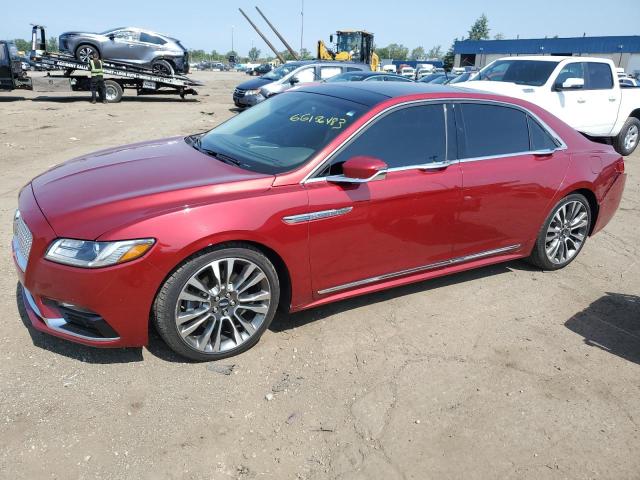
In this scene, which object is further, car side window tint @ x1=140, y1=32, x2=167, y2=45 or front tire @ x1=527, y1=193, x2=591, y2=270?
car side window tint @ x1=140, y1=32, x2=167, y2=45

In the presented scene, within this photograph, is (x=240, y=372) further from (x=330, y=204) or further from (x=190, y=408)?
(x=330, y=204)

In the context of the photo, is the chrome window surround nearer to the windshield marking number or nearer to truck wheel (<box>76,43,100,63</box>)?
the windshield marking number

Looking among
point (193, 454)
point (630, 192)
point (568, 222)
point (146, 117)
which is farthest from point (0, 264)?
point (146, 117)

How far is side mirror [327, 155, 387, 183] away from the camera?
311cm

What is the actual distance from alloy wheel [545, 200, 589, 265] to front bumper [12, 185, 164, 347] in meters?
3.53

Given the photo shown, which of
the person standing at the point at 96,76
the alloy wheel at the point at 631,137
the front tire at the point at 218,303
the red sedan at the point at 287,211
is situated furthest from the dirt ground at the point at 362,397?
the person standing at the point at 96,76

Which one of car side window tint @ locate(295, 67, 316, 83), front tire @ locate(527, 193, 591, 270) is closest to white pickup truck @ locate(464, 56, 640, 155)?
front tire @ locate(527, 193, 591, 270)

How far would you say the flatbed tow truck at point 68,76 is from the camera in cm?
1661

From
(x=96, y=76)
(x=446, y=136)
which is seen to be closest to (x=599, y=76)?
(x=446, y=136)

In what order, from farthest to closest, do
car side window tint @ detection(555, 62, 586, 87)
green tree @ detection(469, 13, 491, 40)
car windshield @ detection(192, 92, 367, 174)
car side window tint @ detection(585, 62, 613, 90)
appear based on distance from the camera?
1. green tree @ detection(469, 13, 491, 40)
2. car side window tint @ detection(585, 62, 613, 90)
3. car side window tint @ detection(555, 62, 586, 87)
4. car windshield @ detection(192, 92, 367, 174)


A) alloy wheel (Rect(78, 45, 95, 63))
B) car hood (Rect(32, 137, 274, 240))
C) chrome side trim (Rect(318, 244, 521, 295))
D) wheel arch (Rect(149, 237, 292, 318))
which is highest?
alloy wheel (Rect(78, 45, 95, 63))

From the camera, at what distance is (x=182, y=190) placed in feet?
9.62

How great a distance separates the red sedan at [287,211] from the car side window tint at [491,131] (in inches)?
0.5

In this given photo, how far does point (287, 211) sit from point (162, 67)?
60.6 ft
